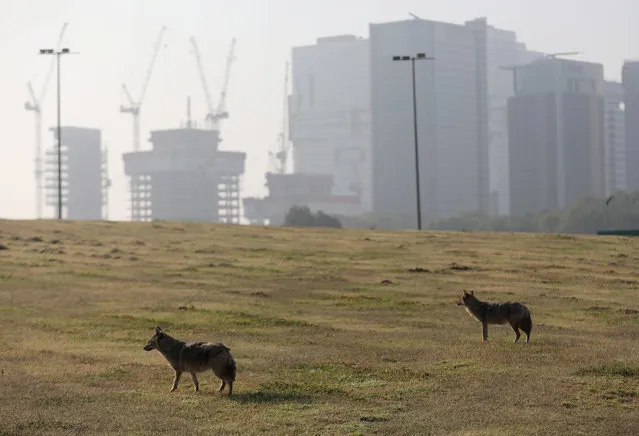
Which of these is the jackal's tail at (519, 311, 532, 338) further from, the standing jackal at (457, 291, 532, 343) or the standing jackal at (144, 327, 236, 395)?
the standing jackal at (144, 327, 236, 395)

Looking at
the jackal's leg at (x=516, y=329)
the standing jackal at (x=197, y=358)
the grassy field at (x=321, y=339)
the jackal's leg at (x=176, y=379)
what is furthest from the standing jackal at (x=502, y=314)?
the jackal's leg at (x=176, y=379)

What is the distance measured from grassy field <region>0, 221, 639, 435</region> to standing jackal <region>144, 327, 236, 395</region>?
1.45ft

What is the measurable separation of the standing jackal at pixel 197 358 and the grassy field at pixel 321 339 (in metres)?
0.44

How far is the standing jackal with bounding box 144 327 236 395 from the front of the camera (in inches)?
753

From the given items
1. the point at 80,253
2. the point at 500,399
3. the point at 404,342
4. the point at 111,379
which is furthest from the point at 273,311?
the point at 80,253

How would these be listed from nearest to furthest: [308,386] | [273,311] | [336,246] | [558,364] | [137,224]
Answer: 1. [308,386]
2. [558,364]
3. [273,311]
4. [336,246]
5. [137,224]

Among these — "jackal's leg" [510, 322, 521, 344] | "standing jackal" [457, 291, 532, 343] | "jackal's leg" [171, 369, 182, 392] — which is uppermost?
"standing jackal" [457, 291, 532, 343]

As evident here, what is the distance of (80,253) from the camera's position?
52750 millimetres

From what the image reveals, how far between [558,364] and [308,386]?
19.2 ft

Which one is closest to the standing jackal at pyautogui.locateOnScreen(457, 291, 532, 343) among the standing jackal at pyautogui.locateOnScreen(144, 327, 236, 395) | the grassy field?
the grassy field

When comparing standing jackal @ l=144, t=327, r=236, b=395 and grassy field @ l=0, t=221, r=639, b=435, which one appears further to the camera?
standing jackal @ l=144, t=327, r=236, b=395

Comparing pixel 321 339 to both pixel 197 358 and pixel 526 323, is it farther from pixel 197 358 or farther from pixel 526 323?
pixel 197 358

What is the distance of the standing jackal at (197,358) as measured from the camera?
→ 19125 millimetres

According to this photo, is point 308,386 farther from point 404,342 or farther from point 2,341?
point 2,341
